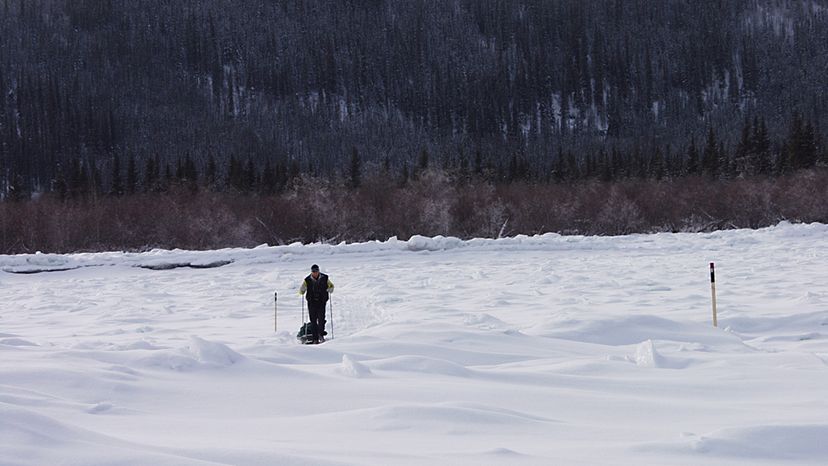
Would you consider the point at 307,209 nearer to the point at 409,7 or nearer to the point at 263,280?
the point at 263,280

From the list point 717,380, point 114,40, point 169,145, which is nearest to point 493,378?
point 717,380

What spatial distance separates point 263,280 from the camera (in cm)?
1942

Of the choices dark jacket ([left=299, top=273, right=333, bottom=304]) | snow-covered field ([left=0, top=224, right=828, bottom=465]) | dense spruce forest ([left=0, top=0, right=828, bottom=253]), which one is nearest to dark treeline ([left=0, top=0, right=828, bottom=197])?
dense spruce forest ([left=0, top=0, right=828, bottom=253])

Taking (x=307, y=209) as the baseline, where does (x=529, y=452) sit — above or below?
below

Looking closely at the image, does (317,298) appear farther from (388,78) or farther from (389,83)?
(388,78)

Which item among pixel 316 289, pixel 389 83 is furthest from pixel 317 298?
pixel 389 83

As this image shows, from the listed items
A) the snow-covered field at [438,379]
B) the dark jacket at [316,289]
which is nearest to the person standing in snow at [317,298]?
the dark jacket at [316,289]

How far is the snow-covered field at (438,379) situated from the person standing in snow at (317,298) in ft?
1.98

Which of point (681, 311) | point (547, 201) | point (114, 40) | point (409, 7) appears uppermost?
point (409, 7)

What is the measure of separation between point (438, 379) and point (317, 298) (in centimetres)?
526

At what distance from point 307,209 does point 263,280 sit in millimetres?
19276

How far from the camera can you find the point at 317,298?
11109mm

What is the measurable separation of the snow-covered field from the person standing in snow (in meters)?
0.60

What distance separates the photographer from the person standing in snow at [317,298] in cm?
1073
